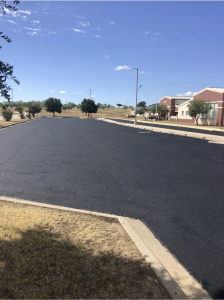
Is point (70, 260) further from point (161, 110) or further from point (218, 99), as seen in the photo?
point (161, 110)

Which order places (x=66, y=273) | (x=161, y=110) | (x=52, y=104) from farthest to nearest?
1. (x=52, y=104)
2. (x=161, y=110)
3. (x=66, y=273)

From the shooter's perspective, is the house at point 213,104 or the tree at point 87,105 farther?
the tree at point 87,105

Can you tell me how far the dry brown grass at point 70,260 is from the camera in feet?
9.92

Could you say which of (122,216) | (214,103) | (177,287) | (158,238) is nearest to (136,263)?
(177,287)

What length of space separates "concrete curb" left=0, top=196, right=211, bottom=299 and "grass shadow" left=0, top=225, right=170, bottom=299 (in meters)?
0.12

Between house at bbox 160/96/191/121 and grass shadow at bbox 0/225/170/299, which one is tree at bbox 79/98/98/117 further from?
grass shadow at bbox 0/225/170/299

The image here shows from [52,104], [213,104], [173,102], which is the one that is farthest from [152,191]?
[52,104]

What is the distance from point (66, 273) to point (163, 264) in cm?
137

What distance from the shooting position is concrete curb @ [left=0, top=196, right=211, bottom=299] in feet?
10.0

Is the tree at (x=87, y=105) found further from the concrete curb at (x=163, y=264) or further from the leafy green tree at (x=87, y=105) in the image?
the concrete curb at (x=163, y=264)

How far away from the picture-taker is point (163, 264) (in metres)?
3.62

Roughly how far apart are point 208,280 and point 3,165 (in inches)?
338

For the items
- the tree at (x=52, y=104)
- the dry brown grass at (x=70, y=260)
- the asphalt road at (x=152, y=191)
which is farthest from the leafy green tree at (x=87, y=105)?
the dry brown grass at (x=70, y=260)

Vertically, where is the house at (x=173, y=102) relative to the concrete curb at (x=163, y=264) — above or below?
above
